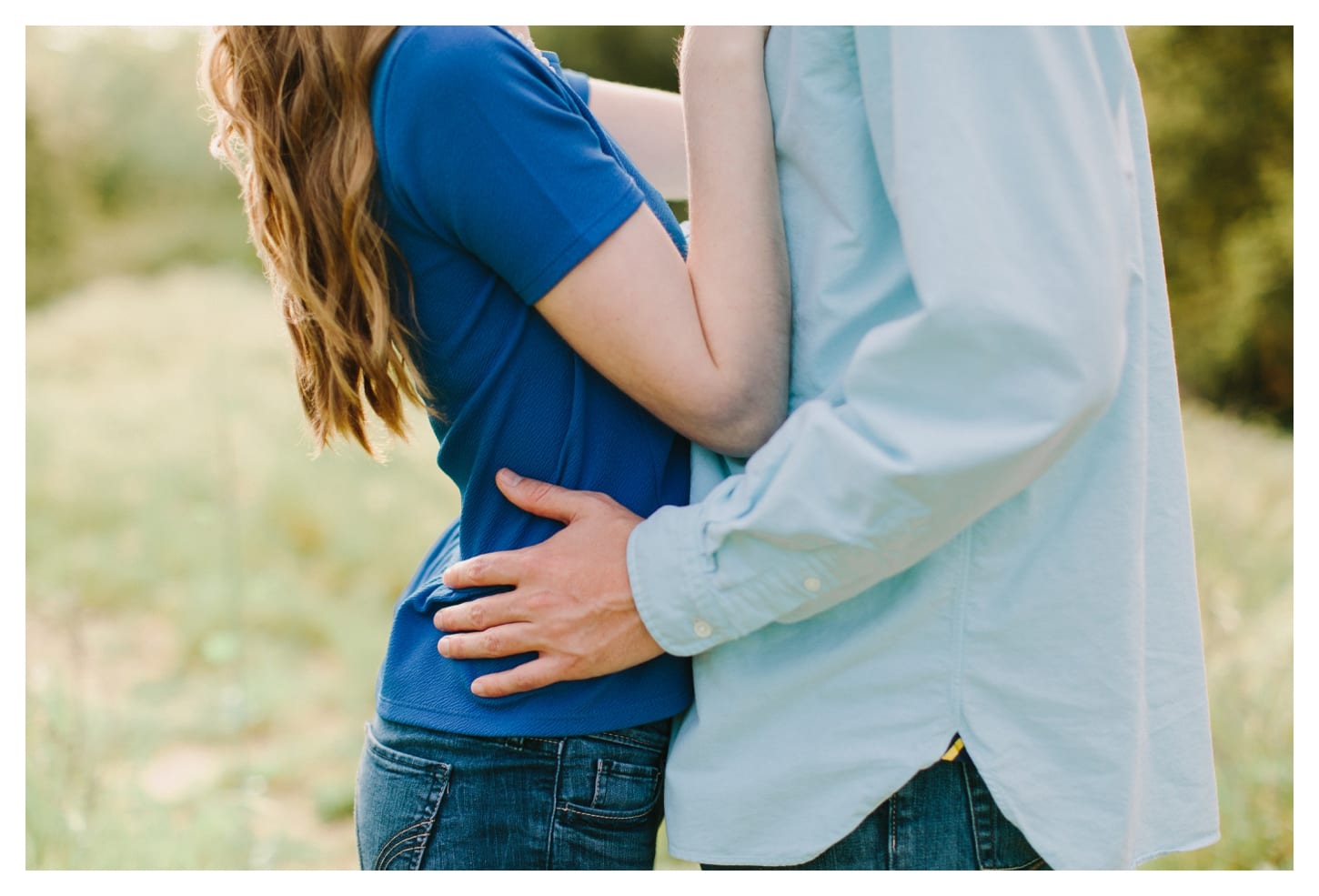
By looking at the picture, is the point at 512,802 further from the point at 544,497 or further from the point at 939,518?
the point at 939,518

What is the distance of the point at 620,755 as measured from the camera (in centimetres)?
125

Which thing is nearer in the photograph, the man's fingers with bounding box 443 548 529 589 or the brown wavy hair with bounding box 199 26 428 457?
the brown wavy hair with bounding box 199 26 428 457

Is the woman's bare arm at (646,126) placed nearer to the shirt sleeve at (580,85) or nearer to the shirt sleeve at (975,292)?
the shirt sleeve at (580,85)

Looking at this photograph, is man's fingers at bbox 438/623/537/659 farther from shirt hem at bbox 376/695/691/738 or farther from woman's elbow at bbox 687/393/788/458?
woman's elbow at bbox 687/393/788/458

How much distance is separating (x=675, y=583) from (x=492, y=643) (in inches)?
9.9

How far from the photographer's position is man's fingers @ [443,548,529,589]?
1.25 meters

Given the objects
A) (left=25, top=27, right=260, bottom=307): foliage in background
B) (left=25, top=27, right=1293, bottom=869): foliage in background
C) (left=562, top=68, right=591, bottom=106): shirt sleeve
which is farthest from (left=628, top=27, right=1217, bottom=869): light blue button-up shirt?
(left=25, top=27, right=260, bottom=307): foliage in background

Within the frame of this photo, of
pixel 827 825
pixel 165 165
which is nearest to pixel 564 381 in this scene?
pixel 827 825

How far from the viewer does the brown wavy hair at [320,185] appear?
1143mm

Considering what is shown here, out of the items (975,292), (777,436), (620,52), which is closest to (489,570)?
(777,436)

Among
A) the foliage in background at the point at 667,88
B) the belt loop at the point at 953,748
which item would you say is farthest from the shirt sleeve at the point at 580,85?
the foliage in background at the point at 667,88
